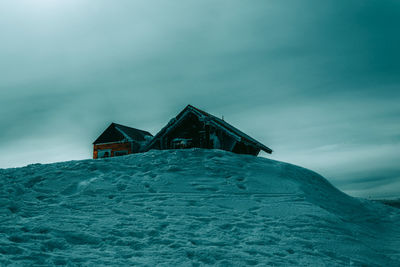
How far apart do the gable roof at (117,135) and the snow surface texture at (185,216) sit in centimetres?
1445

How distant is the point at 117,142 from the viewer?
23.4m

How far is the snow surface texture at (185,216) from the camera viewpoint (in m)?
3.73

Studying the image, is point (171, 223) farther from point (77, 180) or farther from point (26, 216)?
point (77, 180)

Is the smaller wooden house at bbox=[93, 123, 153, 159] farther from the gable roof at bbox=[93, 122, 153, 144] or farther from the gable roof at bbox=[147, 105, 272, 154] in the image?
the gable roof at bbox=[147, 105, 272, 154]

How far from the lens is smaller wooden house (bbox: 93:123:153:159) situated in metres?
22.9

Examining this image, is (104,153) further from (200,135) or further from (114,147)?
(200,135)

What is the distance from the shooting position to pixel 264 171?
309 inches

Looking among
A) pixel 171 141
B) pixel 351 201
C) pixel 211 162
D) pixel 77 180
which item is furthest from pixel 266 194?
pixel 171 141

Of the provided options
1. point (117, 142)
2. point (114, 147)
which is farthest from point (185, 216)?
point (114, 147)

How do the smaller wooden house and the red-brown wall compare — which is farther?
the smaller wooden house

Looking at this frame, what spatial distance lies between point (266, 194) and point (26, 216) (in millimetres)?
4596

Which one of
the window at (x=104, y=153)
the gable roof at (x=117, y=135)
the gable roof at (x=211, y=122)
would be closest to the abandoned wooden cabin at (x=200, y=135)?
the gable roof at (x=211, y=122)

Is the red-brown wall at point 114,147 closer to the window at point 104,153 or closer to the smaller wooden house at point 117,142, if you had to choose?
the smaller wooden house at point 117,142

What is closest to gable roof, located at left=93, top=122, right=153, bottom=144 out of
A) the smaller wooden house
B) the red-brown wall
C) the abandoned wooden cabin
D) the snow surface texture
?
the smaller wooden house
